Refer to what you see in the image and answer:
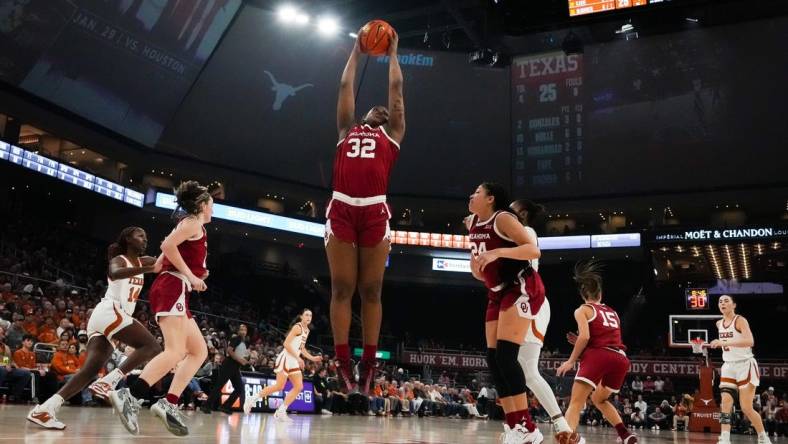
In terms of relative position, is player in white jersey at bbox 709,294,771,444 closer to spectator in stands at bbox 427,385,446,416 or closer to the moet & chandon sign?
spectator in stands at bbox 427,385,446,416

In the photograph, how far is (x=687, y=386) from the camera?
29047mm

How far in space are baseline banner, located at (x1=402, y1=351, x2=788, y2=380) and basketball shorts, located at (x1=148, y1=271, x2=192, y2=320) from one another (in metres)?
24.8

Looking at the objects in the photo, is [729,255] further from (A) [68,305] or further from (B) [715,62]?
(A) [68,305]

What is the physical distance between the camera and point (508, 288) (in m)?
5.89

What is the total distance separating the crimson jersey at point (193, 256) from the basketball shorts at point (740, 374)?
7416mm

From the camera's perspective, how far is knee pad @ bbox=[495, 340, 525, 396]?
5.61m

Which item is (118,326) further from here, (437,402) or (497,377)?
(437,402)

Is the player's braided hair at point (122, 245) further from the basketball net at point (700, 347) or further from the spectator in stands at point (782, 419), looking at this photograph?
the spectator in stands at point (782, 419)

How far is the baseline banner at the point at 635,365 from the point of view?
27.2m

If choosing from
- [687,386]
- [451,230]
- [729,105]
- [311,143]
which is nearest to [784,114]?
[729,105]

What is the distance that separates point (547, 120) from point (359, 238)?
27.5 meters

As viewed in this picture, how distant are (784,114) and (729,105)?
6.91 feet

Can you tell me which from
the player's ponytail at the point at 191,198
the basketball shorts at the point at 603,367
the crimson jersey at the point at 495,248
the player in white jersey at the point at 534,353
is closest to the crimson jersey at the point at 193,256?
the player's ponytail at the point at 191,198

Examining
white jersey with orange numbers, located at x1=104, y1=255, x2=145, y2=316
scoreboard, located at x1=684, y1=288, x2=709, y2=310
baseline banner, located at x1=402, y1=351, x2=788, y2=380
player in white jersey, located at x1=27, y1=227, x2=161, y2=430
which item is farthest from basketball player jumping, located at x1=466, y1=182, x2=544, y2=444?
scoreboard, located at x1=684, y1=288, x2=709, y2=310
